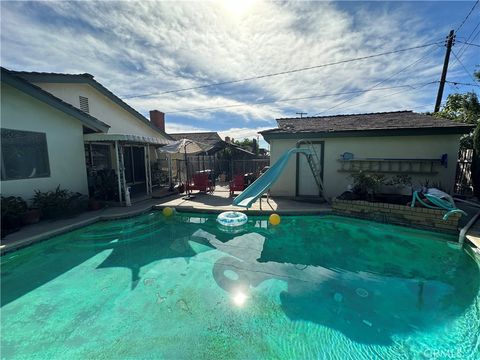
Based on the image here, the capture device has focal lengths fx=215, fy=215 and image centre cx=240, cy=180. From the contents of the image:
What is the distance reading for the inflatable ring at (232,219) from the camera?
7.21m

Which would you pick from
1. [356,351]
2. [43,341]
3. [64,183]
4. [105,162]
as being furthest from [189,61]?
[356,351]

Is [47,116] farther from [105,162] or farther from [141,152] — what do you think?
[141,152]

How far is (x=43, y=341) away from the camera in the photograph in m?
2.90

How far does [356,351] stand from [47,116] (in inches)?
402

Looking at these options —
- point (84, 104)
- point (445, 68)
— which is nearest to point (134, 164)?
point (84, 104)

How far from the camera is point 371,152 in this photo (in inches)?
362

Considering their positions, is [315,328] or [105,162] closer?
[315,328]

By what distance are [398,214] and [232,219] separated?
534cm

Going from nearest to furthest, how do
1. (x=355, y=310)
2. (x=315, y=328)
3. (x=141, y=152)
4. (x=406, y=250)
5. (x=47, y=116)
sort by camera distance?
(x=315, y=328) → (x=355, y=310) → (x=406, y=250) → (x=47, y=116) → (x=141, y=152)

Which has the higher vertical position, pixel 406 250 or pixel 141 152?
pixel 141 152

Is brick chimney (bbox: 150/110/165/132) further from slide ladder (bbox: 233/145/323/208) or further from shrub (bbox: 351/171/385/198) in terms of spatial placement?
shrub (bbox: 351/171/385/198)

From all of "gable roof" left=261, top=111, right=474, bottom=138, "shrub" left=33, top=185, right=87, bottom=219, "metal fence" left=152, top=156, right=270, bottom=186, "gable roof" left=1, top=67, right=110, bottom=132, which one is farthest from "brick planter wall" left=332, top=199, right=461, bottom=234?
"gable roof" left=1, top=67, right=110, bottom=132

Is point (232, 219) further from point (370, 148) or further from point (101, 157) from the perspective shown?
point (101, 157)

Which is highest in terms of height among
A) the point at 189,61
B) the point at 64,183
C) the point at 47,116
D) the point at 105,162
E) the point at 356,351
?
the point at 189,61
